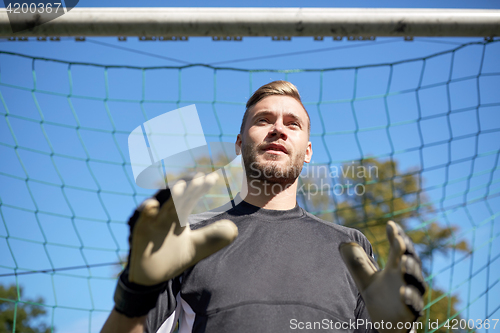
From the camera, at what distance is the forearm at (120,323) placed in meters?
1.12

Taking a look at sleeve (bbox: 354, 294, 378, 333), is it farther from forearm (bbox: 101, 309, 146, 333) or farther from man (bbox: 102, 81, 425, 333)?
forearm (bbox: 101, 309, 146, 333)

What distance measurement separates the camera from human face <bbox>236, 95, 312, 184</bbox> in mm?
1542

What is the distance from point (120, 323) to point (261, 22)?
1.39 metres

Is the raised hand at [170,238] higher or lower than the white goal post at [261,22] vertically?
lower

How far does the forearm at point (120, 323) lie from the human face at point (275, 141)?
0.73 m

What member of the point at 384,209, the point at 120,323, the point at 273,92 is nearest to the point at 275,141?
the point at 273,92

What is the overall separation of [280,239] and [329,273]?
23cm

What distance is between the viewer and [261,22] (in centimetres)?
171

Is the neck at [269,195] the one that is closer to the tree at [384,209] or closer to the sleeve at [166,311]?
the sleeve at [166,311]

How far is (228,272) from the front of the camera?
4.29 feet

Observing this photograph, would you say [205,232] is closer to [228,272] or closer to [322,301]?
[228,272]

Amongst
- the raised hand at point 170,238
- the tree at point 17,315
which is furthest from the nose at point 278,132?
the tree at point 17,315

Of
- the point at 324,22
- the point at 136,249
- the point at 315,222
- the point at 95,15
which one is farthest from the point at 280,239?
the point at 95,15

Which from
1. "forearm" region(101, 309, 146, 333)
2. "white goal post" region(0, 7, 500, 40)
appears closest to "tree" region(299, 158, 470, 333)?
"white goal post" region(0, 7, 500, 40)
